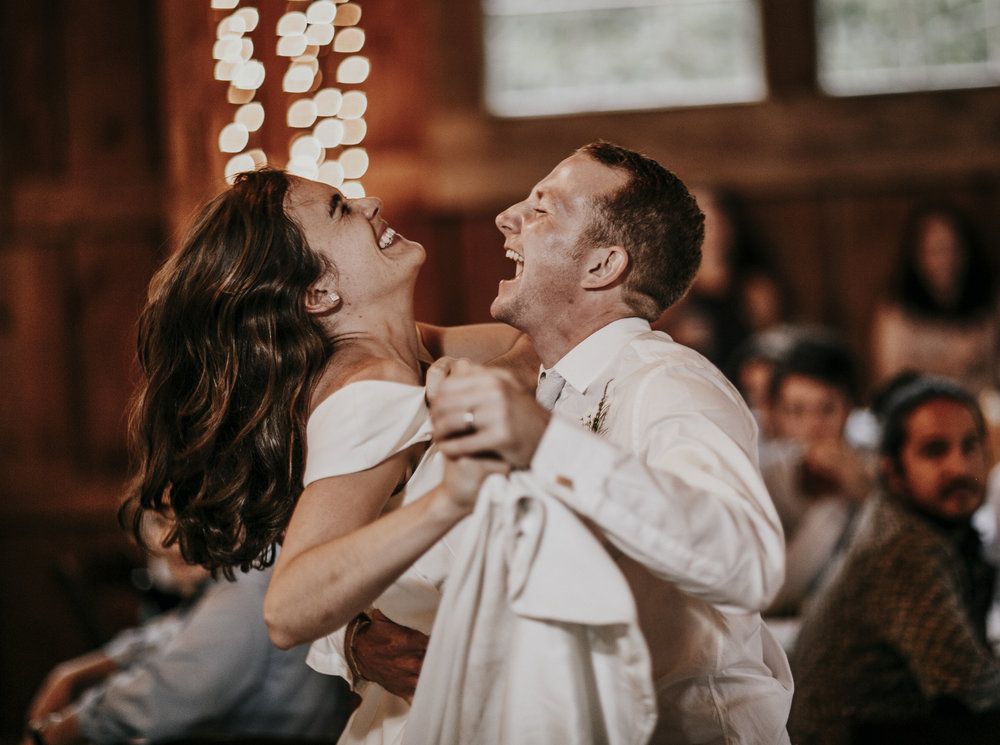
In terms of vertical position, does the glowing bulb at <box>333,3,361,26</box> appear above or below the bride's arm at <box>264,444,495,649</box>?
above

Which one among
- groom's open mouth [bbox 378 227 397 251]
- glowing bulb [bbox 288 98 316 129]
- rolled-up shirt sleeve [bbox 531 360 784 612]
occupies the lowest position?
rolled-up shirt sleeve [bbox 531 360 784 612]

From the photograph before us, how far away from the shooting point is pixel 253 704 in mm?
2949

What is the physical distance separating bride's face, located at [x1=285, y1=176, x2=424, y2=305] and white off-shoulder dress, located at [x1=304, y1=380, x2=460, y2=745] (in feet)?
0.89

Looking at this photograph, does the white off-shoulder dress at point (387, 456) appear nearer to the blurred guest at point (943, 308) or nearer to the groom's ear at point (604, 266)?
the groom's ear at point (604, 266)

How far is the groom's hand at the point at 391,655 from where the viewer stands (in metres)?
1.70

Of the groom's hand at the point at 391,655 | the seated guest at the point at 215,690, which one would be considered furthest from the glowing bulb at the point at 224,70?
the groom's hand at the point at 391,655

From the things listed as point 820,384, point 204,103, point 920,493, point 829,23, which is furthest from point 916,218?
point 204,103

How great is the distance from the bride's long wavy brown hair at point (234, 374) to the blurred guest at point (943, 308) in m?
4.60

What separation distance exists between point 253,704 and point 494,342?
1.42 meters

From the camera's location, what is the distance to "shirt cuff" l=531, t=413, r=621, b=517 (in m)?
1.20

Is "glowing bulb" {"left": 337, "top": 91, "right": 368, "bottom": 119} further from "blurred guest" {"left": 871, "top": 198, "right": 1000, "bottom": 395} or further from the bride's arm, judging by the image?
"blurred guest" {"left": 871, "top": 198, "right": 1000, "bottom": 395}

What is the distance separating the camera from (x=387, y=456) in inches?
61.3

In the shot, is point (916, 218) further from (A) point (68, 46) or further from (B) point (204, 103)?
(A) point (68, 46)

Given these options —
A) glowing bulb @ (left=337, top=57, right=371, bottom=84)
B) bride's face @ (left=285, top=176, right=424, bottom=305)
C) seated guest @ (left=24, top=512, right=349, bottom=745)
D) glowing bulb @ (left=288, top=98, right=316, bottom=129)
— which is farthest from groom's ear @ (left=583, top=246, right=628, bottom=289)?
glowing bulb @ (left=337, top=57, right=371, bottom=84)
